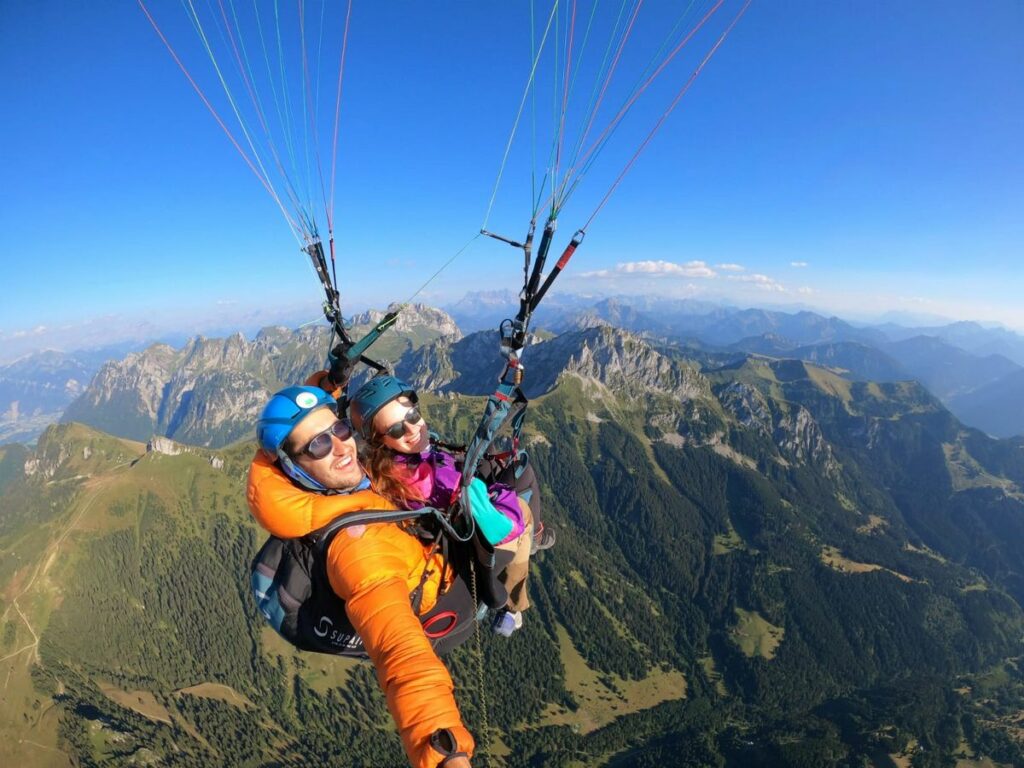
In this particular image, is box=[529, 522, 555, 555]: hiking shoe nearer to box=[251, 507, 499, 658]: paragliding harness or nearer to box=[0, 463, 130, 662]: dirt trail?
box=[251, 507, 499, 658]: paragliding harness

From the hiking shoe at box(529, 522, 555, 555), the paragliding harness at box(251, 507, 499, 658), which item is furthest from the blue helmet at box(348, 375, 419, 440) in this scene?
the hiking shoe at box(529, 522, 555, 555)

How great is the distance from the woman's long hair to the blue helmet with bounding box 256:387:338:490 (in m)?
1.14

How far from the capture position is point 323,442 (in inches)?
224

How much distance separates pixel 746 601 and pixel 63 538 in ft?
787

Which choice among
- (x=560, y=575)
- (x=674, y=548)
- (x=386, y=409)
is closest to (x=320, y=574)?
(x=386, y=409)

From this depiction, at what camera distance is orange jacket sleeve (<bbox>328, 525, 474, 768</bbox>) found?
11.6ft

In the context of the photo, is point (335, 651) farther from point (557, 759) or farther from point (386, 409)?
point (557, 759)

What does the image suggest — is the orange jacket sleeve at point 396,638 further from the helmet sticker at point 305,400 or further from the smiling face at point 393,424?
the smiling face at point 393,424

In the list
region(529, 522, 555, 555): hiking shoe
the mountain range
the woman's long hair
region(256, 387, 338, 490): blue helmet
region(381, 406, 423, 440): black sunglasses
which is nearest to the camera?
region(256, 387, 338, 490): blue helmet

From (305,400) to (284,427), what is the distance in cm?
48

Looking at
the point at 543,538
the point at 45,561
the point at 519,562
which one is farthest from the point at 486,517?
the point at 45,561

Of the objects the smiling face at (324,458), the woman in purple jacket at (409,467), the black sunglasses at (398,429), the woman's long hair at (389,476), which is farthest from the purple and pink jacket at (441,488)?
the smiling face at (324,458)

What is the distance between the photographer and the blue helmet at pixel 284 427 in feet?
18.3

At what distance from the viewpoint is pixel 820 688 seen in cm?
14000
